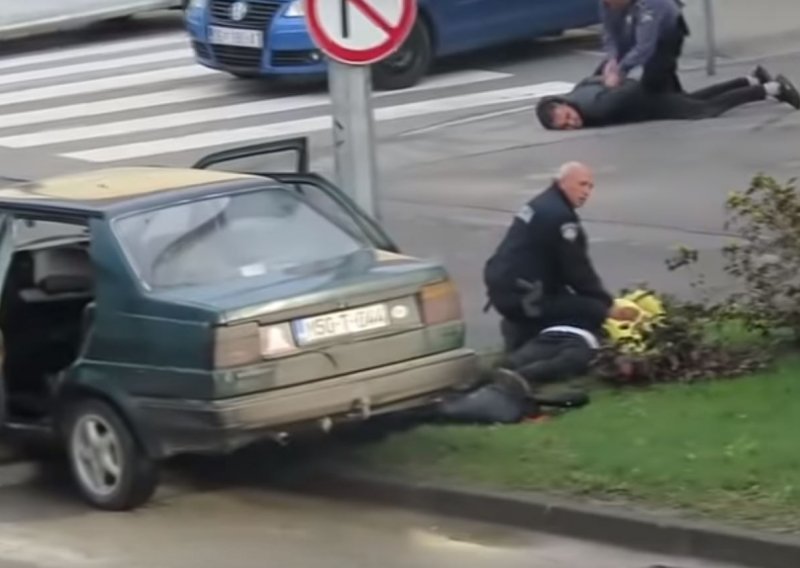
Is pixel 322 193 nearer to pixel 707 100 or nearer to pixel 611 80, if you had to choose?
pixel 611 80

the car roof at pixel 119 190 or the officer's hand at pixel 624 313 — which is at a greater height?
the car roof at pixel 119 190

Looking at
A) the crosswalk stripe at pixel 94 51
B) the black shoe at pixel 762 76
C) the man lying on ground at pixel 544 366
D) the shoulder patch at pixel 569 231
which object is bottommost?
the crosswalk stripe at pixel 94 51

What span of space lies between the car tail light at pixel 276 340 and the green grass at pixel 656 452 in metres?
0.88

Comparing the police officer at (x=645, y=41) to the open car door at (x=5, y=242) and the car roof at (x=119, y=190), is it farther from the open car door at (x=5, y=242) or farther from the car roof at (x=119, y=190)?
the open car door at (x=5, y=242)

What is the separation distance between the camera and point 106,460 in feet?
30.5

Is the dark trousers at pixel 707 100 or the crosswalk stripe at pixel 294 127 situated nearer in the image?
→ the dark trousers at pixel 707 100

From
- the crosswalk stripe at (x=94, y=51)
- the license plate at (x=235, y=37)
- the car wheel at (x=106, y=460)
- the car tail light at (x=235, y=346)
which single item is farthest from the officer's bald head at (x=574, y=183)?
the crosswalk stripe at (x=94, y=51)

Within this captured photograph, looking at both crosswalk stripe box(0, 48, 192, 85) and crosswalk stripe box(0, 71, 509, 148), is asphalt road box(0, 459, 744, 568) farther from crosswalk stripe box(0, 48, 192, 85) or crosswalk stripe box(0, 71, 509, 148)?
crosswalk stripe box(0, 48, 192, 85)

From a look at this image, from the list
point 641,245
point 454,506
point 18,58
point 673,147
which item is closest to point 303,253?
point 454,506

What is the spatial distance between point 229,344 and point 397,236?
20.0 ft

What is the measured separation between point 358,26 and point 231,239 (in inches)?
52.6

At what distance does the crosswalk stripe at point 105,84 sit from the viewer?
2223cm

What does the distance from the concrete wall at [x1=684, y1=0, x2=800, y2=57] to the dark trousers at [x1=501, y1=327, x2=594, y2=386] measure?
36.5 feet

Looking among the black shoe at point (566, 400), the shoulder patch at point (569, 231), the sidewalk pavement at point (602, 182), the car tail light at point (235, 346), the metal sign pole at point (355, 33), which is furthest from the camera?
the sidewalk pavement at point (602, 182)
